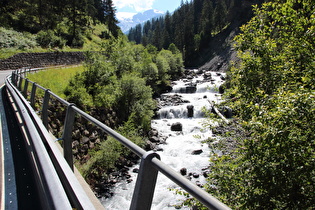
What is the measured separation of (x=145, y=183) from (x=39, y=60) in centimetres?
3320

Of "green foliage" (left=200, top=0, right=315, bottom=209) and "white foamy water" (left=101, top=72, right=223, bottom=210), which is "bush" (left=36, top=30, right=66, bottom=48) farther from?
"green foliage" (left=200, top=0, right=315, bottom=209)

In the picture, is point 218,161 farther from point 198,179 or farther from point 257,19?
point 198,179

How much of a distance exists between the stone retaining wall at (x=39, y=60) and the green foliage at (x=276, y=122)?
28.2 meters

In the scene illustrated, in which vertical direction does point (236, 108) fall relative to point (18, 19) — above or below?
below

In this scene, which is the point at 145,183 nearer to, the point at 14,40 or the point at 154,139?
the point at 154,139

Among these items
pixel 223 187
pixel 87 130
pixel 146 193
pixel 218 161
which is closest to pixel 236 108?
pixel 218 161

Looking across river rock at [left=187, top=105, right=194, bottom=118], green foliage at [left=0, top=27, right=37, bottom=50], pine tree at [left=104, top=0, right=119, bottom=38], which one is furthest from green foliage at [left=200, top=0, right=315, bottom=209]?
pine tree at [left=104, top=0, right=119, bottom=38]

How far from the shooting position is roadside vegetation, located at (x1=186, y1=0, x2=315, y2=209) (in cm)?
412

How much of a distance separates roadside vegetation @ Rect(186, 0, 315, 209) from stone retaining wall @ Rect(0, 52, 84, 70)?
28060 millimetres

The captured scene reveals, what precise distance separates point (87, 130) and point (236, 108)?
11551mm

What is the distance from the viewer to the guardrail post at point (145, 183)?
57.1 inches

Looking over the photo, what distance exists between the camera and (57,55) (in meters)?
32.4

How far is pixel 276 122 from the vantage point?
4.30 meters

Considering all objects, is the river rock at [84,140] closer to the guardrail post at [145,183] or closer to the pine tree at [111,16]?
the guardrail post at [145,183]
